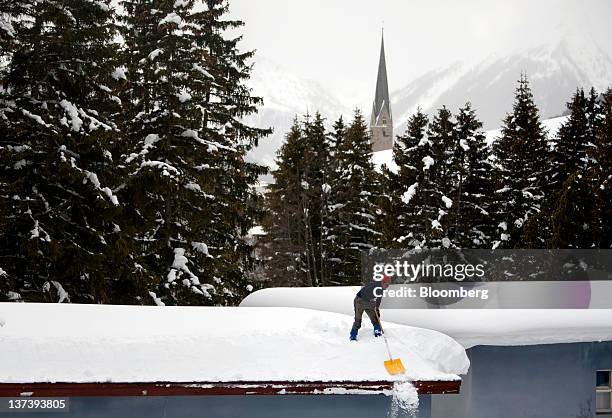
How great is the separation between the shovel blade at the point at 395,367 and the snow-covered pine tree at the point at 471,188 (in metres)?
23.4

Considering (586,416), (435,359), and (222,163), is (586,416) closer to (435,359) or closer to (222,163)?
(435,359)

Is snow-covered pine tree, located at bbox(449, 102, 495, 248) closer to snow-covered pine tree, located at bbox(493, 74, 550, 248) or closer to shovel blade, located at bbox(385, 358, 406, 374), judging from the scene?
snow-covered pine tree, located at bbox(493, 74, 550, 248)

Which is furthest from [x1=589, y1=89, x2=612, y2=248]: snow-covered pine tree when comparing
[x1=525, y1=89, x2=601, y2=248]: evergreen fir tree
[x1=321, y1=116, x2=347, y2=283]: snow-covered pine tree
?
[x1=321, y1=116, x2=347, y2=283]: snow-covered pine tree

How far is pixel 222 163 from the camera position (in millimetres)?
22828

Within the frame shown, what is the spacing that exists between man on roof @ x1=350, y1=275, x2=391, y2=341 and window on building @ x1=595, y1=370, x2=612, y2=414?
5067 millimetres

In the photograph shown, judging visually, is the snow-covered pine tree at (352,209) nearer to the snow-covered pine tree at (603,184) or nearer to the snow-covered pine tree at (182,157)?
the snow-covered pine tree at (603,184)

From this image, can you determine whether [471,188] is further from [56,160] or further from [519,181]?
[56,160]

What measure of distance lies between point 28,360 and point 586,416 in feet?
32.2

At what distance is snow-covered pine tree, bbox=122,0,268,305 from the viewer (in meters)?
20.2

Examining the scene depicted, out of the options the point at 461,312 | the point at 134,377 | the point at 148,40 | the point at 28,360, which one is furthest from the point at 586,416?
the point at 148,40

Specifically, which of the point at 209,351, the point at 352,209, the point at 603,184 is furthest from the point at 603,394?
the point at 352,209

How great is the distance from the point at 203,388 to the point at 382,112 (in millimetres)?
114600

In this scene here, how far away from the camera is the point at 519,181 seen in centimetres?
3391

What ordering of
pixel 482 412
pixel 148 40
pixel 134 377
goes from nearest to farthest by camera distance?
pixel 134 377 → pixel 482 412 → pixel 148 40
